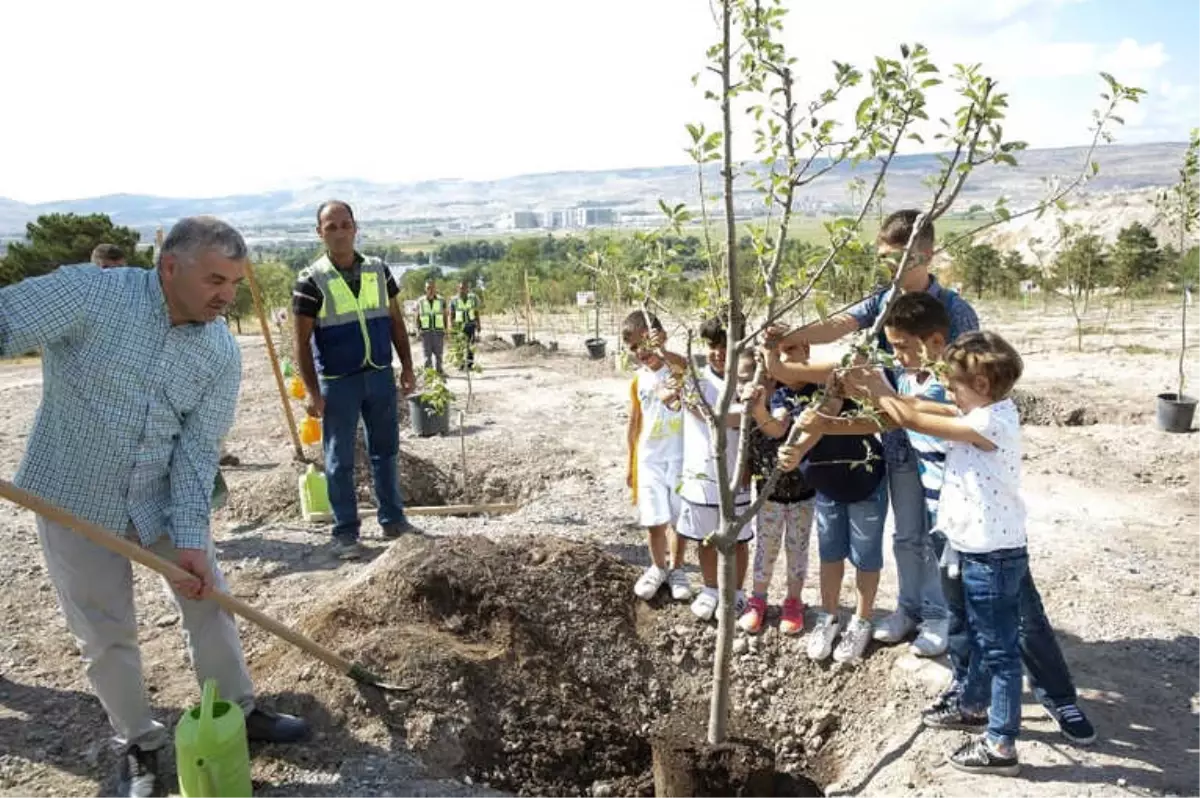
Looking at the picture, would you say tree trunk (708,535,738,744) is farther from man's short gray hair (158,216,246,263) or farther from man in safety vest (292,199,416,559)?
man in safety vest (292,199,416,559)

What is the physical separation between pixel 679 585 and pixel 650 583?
0.14m

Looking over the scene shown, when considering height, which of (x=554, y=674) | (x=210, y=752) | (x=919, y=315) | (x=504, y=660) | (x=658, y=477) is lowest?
(x=554, y=674)

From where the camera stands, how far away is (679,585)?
4043 mm

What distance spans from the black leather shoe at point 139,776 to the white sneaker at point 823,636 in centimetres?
254

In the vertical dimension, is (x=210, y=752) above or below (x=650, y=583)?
above

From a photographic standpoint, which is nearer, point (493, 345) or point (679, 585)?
point (679, 585)

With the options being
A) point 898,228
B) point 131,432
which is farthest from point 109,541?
point 898,228

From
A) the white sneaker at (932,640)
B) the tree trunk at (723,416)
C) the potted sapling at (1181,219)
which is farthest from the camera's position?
the potted sapling at (1181,219)

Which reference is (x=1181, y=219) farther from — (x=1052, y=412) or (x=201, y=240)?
(x=201, y=240)

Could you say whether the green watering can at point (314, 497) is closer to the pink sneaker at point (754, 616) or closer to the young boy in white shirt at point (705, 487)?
the young boy in white shirt at point (705, 487)

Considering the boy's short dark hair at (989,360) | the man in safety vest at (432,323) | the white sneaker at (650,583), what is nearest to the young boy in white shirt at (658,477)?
the white sneaker at (650,583)

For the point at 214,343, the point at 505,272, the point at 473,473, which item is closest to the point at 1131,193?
the point at 505,272

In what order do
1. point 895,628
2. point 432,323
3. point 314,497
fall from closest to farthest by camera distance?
point 895,628 → point 314,497 → point 432,323

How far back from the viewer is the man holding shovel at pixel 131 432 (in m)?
2.48
